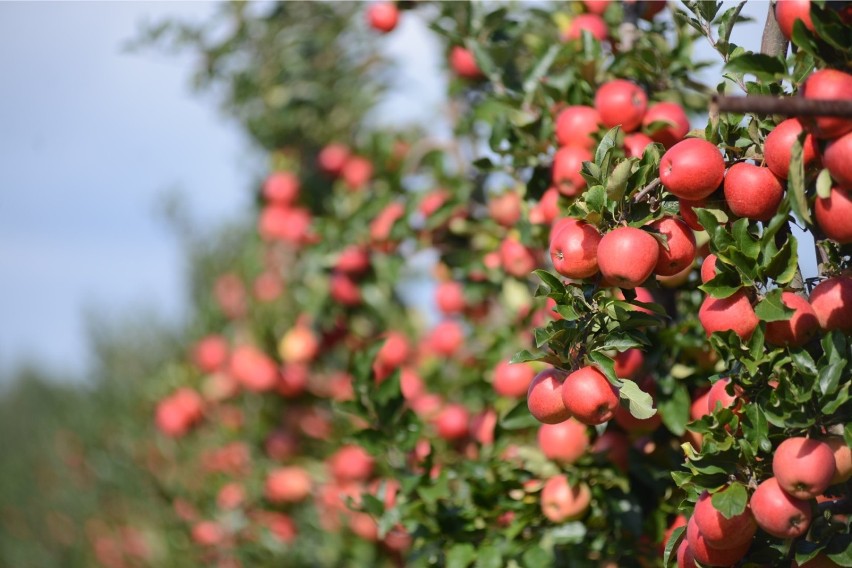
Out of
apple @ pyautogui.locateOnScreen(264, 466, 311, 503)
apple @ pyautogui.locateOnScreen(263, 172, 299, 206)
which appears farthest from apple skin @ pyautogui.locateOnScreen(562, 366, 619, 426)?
apple @ pyautogui.locateOnScreen(263, 172, 299, 206)

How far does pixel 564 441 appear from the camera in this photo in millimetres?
1292

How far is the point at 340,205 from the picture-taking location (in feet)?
8.14

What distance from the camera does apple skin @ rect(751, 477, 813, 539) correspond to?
85cm

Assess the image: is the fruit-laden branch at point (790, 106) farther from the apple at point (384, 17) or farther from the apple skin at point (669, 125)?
the apple at point (384, 17)

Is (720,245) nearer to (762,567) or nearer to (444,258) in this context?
(762,567)

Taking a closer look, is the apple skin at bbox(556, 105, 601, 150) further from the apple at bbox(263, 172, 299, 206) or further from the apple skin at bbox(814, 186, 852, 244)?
the apple at bbox(263, 172, 299, 206)

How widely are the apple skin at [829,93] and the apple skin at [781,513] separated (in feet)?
1.19

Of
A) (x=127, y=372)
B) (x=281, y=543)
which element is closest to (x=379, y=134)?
(x=281, y=543)

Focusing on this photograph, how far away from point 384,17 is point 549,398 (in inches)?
49.8

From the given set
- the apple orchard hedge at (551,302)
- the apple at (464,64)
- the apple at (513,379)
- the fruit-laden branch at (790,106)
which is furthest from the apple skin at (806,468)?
the apple at (464,64)

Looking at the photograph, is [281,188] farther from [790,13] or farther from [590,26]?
[790,13]

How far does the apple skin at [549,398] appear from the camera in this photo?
983 millimetres

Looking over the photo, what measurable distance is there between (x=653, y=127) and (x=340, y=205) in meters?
1.41

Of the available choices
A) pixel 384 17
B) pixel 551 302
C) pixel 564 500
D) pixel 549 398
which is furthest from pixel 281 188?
pixel 549 398
